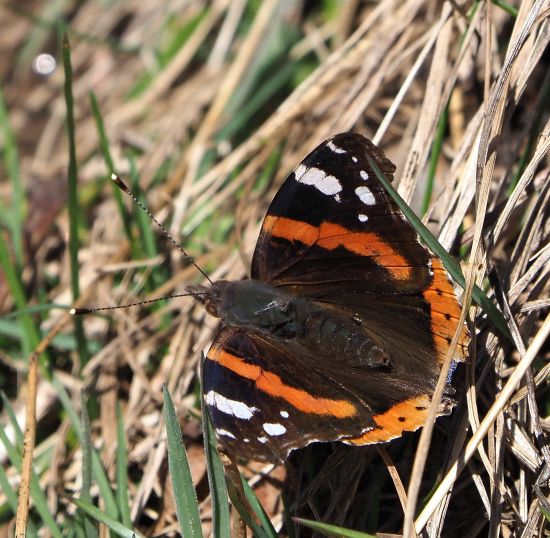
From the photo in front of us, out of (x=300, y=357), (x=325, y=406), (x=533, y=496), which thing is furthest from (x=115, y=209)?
(x=533, y=496)

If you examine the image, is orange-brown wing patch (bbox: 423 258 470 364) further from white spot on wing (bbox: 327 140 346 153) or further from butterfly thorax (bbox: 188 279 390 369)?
white spot on wing (bbox: 327 140 346 153)

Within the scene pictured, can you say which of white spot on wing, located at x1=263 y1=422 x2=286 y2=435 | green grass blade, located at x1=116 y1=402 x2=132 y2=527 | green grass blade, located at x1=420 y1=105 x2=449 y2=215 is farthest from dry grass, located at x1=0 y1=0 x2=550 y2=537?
white spot on wing, located at x1=263 y1=422 x2=286 y2=435

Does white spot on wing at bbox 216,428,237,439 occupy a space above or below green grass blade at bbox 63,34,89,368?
below

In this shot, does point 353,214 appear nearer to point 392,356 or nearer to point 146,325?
point 392,356

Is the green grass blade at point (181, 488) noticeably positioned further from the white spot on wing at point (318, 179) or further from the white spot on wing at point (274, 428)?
the white spot on wing at point (318, 179)

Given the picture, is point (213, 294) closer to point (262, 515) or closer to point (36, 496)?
point (262, 515)
